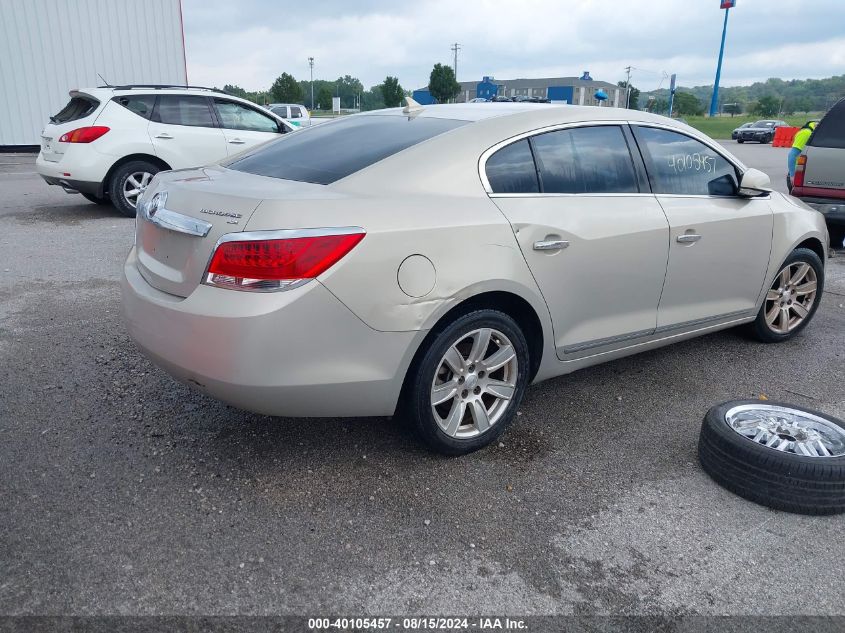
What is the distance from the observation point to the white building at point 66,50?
1984 cm

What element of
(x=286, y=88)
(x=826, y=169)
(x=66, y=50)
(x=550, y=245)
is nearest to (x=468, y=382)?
(x=550, y=245)

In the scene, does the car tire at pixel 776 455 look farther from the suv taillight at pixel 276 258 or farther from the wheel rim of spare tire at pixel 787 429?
the suv taillight at pixel 276 258

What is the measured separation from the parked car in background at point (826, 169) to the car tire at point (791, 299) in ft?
12.9

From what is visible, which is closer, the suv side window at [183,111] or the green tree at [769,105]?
the suv side window at [183,111]

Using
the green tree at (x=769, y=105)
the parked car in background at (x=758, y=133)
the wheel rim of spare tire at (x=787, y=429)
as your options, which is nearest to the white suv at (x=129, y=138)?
the wheel rim of spare tire at (x=787, y=429)

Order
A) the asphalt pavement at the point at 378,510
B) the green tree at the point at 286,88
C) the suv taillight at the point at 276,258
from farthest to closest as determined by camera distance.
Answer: the green tree at the point at 286,88 → the suv taillight at the point at 276,258 → the asphalt pavement at the point at 378,510

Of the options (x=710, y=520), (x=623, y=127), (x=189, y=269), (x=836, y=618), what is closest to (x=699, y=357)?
(x=623, y=127)

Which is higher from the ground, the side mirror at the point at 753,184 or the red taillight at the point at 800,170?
the side mirror at the point at 753,184

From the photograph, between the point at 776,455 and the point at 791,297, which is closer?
the point at 776,455

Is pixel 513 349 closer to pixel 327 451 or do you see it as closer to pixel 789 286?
pixel 327 451

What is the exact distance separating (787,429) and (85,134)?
893cm

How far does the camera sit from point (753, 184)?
434 cm

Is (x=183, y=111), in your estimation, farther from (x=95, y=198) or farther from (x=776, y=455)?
(x=776, y=455)

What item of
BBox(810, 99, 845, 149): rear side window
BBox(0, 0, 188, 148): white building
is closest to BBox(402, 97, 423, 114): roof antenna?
BBox(810, 99, 845, 149): rear side window
